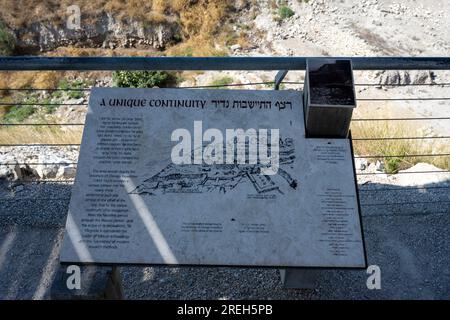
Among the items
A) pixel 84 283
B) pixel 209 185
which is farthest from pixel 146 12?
pixel 84 283

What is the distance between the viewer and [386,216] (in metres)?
3.69

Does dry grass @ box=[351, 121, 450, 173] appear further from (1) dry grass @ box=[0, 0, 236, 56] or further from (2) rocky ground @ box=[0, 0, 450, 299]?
(1) dry grass @ box=[0, 0, 236, 56]

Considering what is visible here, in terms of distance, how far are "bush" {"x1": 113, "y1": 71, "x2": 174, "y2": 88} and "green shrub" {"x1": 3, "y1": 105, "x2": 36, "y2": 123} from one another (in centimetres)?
259

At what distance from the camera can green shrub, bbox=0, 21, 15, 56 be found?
1421 centimetres

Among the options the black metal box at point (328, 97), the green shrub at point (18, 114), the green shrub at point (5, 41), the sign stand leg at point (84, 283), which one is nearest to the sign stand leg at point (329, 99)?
the black metal box at point (328, 97)

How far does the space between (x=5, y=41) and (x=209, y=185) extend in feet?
47.8

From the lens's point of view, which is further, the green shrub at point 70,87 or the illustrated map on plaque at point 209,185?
the green shrub at point 70,87

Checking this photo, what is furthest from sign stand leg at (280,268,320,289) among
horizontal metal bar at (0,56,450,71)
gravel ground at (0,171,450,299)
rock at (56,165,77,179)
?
rock at (56,165,77,179)

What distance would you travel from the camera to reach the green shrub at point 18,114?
12.0 meters

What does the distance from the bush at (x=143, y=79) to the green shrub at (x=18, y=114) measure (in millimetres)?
2594

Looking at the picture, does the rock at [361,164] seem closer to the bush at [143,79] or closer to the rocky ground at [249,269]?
the rocky ground at [249,269]

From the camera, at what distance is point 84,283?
217 centimetres
